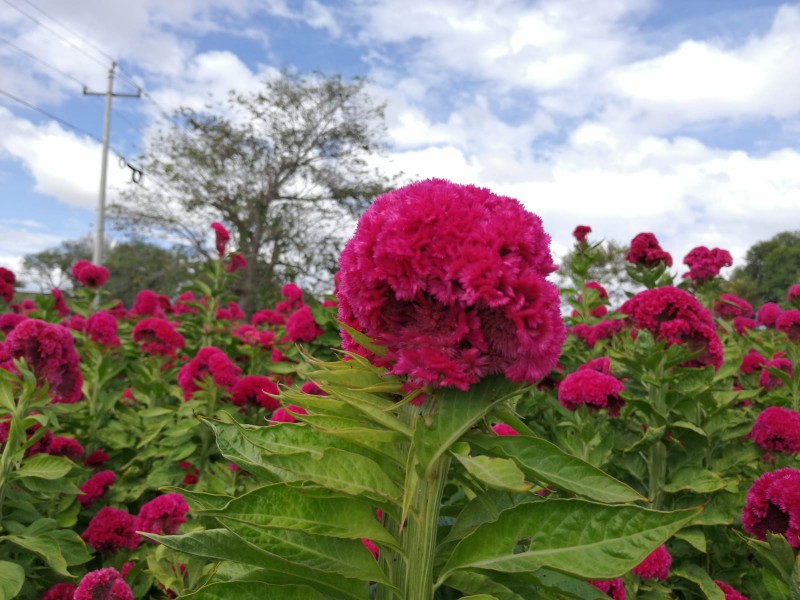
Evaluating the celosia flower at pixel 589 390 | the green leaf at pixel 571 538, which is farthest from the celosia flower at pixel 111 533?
the green leaf at pixel 571 538

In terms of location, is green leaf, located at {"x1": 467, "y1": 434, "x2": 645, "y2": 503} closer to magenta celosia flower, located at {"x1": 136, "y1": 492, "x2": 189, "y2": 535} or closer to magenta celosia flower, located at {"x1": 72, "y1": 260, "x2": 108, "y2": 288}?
magenta celosia flower, located at {"x1": 136, "y1": 492, "x2": 189, "y2": 535}

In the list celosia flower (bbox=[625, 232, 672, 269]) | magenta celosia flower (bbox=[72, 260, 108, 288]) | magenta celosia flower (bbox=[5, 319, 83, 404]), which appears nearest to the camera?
magenta celosia flower (bbox=[5, 319, 83, 404])

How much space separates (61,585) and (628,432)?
2797 mm

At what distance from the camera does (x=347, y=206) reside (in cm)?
2241

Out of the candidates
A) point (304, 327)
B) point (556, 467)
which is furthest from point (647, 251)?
point (556, 467)

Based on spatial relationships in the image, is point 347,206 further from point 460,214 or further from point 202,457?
point 460,214

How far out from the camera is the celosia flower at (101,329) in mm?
4094

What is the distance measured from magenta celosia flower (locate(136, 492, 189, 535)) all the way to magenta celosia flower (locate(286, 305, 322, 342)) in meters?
1.63

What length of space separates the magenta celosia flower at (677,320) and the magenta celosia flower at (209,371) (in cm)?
216

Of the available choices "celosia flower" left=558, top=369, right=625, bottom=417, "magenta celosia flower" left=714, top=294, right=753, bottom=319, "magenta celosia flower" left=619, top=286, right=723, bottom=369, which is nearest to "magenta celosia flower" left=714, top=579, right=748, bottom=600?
"celosia flower" left=558, top=369, right=625, bottom=417

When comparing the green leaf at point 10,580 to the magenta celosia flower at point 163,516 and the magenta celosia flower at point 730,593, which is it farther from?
the magenta celosia flower at point 730,593

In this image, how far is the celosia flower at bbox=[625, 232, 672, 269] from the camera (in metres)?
3.75

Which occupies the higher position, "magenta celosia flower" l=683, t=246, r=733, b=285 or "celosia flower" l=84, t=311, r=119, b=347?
"magenta celosia flower" l=683, t=246, r=733, b=285

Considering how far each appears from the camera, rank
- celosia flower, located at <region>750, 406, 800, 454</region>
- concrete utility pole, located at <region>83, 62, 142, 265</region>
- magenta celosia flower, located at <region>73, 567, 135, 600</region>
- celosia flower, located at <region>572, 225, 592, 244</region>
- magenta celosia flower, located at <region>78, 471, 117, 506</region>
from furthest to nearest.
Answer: concrete utility pole, located at <region>83, 62, 142, 265</region>
celosia flower, located at <region>572, 225, 592, 244</region>
magenta celosia flower, located at <region>78, 471, 117, 506</region>
celosia flower, located at <region>750, 406, 800, 454</region>
magenta celosia flower, located at <region>73, 567, 135, 600</region>
